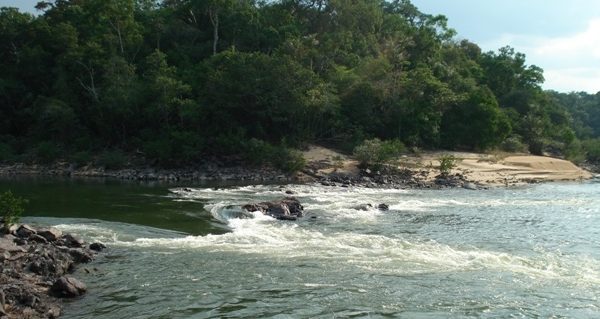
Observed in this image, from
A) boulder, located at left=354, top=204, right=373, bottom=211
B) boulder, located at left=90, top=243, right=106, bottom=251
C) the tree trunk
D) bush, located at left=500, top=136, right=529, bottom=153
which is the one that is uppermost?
the tree trunk

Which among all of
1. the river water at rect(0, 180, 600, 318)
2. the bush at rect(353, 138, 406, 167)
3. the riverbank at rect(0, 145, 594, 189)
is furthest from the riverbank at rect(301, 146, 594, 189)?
the river water at rect(0, 180, 600, 318)

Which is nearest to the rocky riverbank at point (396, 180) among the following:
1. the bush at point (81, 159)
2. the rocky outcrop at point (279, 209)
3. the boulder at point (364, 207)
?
the boulder at point (364, 207)

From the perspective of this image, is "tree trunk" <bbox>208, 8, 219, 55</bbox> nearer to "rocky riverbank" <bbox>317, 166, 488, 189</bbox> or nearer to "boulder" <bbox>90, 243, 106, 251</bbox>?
"rocky riverbank" <bbox>317, 166, 488, 189</bbox>

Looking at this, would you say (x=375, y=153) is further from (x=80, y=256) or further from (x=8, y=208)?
(x=80, y=256)

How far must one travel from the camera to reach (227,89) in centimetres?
4700

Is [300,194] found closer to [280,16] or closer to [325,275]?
[325,275]

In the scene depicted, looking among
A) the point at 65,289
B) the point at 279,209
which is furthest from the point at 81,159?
the point at 65,289

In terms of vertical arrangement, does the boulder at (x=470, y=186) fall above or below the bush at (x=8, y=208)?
below

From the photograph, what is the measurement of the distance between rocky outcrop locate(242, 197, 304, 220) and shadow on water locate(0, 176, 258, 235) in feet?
7.36

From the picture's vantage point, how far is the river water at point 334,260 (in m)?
11.2

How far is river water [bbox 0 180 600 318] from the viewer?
11.2 m

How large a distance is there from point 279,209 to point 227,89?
25034mm

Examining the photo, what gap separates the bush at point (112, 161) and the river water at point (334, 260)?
1765 cm

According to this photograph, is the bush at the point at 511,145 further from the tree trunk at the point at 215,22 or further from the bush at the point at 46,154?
the bush at the point at 46,154
